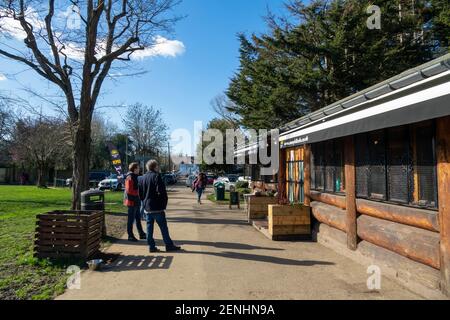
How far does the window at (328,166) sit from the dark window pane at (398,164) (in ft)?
5.91

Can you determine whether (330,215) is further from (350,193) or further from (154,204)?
(154,204)

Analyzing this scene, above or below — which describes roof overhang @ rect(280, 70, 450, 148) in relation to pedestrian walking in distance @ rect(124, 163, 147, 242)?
above

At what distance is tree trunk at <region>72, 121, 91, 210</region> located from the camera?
891 cm

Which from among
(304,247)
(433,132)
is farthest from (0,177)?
(433,132)

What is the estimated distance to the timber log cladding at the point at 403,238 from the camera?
4.53 metres

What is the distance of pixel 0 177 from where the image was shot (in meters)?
48.8

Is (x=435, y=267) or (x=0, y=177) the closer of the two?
(x=435, y=267)

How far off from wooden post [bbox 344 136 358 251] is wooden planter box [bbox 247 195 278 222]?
14.4ft

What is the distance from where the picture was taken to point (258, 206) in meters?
11.2

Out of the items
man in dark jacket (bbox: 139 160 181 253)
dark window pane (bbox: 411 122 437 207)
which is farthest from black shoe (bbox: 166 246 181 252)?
dark window pane (bbox: 411 122 437 207)

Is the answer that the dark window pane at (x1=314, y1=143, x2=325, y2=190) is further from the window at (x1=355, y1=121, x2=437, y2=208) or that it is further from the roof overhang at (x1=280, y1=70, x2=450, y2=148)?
the window at (x1=355, y1=121, x2=437, y2=208)

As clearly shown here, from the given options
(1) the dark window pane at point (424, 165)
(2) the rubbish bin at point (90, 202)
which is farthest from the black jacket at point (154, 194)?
(1) the dark window pane at point (424, 165)
